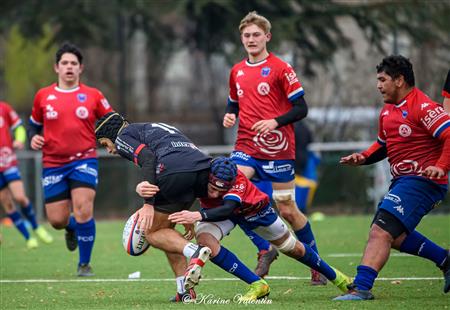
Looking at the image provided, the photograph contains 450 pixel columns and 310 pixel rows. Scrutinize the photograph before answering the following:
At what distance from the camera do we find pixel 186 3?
23234 mm

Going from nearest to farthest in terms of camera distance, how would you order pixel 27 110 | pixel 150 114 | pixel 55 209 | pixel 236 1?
pixel 55 209 < pixel 236 1 < pixel 27 110 < pixel 150 114

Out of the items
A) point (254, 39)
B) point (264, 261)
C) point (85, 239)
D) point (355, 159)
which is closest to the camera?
point (355, 159)

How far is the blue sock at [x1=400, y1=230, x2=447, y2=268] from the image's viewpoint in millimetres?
8781

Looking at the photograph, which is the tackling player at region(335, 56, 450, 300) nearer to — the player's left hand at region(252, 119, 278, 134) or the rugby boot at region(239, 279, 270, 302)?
the rugby boot at region(239, 279, 270, 302)

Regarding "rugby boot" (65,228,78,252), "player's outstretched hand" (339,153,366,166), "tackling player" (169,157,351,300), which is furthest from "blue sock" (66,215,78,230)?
"player's outstretched hand" (339,153,366,166)

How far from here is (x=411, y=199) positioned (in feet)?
27.6

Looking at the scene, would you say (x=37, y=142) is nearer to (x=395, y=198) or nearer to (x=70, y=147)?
(x=70, y=147)

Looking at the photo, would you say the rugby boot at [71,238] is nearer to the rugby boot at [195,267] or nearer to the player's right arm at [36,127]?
the player's right arm at [36,127]

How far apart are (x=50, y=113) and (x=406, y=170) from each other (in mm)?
4468

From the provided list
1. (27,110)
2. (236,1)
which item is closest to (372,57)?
(236,1)

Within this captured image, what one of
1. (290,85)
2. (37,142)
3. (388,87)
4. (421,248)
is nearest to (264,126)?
(290,85)

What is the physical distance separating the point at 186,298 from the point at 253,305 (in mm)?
704

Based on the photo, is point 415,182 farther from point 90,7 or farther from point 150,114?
point 150,114

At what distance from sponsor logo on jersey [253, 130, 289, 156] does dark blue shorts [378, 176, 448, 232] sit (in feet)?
5.52
